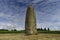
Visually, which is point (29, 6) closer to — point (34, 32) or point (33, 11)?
point (33, 11)

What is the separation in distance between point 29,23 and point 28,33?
1637 mm

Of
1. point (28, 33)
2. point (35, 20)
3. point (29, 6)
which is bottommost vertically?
point (28, 33)

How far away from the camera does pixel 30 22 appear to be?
2900cm

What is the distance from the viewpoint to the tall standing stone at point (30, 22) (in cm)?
2897

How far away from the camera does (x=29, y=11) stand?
29.4 m

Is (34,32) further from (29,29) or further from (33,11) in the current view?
(33,11)

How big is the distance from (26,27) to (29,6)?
136 inches

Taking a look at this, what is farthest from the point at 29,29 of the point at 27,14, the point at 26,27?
the point at 27,14

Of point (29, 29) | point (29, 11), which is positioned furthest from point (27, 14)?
point (29, 29)

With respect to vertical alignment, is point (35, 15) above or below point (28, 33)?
above

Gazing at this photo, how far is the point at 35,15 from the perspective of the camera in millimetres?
30219

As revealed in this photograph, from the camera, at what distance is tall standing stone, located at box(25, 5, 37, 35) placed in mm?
28966

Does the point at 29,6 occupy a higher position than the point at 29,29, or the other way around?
the point at 29,6

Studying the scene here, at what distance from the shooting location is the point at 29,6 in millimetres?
29312
